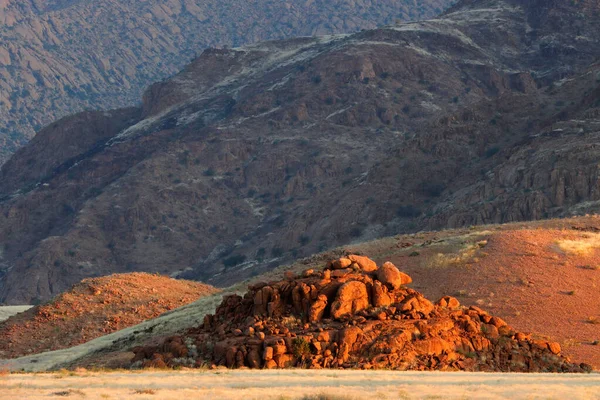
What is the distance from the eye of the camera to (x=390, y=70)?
395 feet

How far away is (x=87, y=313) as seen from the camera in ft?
124

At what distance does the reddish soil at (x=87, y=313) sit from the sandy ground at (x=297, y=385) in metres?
18.3

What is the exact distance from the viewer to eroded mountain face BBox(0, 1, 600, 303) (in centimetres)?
7744

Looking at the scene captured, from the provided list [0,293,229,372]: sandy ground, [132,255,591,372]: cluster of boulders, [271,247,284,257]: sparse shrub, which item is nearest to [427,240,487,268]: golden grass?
[132,255,591,372]: cluster of boulders

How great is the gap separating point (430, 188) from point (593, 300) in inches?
2288

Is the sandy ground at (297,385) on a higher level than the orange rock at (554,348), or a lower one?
higher

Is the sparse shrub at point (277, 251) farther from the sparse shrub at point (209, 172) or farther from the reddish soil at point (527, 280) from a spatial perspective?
the reddish soil at point (527, 280)

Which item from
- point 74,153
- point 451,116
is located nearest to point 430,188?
point 451,116

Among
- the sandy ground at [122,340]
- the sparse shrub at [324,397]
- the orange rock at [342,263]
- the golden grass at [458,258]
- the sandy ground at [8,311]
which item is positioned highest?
the orange rock at [342,263]

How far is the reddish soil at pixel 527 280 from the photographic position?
72.4 ft

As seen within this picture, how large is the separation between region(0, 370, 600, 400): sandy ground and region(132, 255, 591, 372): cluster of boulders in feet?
4.33

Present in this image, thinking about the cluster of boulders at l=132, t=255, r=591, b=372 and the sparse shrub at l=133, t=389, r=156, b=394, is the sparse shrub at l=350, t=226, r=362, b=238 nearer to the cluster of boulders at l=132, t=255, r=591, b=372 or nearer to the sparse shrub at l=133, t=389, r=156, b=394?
the cluster of boulders at l=132, t=255, r=591, b=372

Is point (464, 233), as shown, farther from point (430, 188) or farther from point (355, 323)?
point (430, 188)

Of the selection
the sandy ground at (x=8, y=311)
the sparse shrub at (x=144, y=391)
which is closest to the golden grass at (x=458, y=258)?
the sparse shrub at (x=144, y=391)
